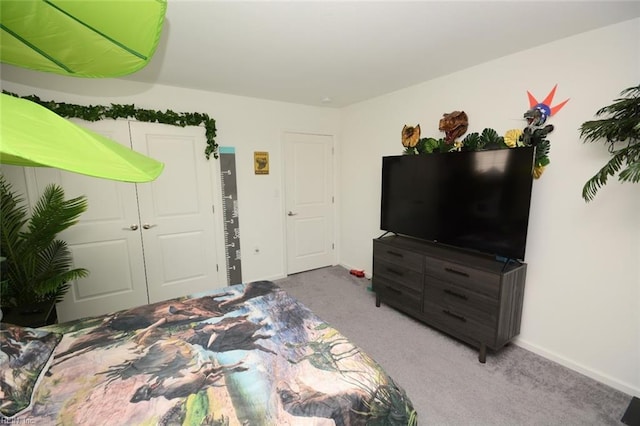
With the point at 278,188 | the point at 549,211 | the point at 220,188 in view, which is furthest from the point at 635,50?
the point at 220,188

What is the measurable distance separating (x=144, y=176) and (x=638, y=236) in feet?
8.62

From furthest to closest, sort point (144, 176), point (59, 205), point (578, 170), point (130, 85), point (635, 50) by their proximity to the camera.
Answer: point (130, 85), point (59, 205), point (578, 170), point (635, 50), point (144, 176)

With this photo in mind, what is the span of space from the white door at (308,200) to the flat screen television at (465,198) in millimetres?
1246

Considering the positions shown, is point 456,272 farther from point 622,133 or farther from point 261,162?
point 261,162

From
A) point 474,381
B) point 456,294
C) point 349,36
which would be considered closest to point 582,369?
point 474,381

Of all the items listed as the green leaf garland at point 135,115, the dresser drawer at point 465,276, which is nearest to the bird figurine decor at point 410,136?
the dresser drawer at point 465,276

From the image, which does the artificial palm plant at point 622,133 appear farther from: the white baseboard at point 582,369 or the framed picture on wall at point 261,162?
the framed picture on wall at point 261,162

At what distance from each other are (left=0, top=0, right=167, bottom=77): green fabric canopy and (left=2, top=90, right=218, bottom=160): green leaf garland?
6.35 feet

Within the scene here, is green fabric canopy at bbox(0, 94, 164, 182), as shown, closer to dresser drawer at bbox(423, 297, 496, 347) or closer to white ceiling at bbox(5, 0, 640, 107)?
white ceiling at bbox(5, 0, 640, 107)

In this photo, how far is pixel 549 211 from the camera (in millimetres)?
2113

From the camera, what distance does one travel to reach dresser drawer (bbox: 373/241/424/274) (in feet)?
8.43

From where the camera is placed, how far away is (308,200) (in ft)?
13.2

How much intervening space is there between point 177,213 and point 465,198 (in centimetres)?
294

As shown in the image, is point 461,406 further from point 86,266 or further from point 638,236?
point 86,266
